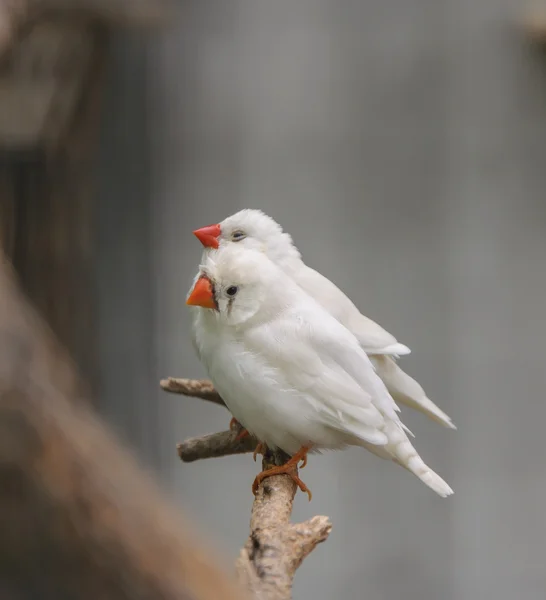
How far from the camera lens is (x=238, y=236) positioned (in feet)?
5.18

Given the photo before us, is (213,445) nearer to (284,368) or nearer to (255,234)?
(284,368)

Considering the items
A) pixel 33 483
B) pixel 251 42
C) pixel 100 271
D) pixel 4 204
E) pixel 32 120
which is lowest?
pixel 33 483

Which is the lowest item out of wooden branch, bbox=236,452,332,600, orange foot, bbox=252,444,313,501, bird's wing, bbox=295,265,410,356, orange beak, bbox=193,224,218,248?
wooden branch, bbox=236,452,332,600

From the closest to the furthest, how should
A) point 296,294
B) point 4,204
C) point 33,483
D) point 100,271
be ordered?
point 33,483 → point 296,294 → point 4,204 → point 100,271

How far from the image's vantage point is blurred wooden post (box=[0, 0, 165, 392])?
2.22 m

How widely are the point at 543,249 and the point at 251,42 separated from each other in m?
1.21

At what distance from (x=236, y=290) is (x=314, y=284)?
0.81 feet

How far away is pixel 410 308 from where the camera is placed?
8.86 feet

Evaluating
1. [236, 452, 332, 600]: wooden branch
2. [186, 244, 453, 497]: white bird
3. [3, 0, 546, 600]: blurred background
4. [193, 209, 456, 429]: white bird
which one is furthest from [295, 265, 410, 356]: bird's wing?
[3, 0, 546, 600]: blurred background

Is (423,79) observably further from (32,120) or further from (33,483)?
(33,483)

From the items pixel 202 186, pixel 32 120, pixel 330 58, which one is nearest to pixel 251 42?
pixel 330 58

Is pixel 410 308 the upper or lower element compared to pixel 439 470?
upper

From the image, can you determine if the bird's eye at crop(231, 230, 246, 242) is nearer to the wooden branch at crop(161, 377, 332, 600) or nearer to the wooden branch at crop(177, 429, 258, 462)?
the wooden branch at crop(177, 429, 258, 462)

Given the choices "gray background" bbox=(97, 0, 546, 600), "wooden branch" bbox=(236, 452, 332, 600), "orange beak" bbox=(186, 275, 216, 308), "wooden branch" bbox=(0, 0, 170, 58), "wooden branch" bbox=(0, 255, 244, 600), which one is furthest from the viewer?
"gray background" bbox=(97, 0, 546, 600)
